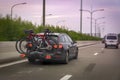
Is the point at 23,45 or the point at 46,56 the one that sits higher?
the point at 23,45

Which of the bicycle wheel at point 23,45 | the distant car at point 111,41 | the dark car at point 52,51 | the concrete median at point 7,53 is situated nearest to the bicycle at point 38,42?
the dark car at point 52,51

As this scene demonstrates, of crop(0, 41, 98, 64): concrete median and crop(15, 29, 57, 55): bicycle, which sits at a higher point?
crop(15, 29, 57, 55): bicycle

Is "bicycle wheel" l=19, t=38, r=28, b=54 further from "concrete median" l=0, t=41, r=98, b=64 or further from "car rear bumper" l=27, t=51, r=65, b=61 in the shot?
"car rear bumper" l=27, t=51, r=65, b=61

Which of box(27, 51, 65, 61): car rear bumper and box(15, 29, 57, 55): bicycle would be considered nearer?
box(27, 51, 65, 61): car rear bumper

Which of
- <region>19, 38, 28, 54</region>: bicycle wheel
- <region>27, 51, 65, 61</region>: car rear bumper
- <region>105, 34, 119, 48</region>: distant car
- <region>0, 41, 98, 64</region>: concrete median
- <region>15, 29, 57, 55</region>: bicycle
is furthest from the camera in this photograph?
<region>105, 34, 119, 48</region>: distant car

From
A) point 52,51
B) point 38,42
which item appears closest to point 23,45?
point 38,42

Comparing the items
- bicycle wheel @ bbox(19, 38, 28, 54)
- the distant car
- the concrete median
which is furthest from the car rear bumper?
the distant car

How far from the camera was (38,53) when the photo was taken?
16609 millimetres

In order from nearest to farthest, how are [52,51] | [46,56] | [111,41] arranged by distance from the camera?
[46,56] < [52,51] < [111,41]

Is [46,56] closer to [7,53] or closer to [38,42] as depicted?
[38,42]

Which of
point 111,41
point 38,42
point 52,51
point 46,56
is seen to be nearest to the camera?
point 46,56

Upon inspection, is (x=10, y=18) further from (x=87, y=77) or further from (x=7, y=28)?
(x=87, y=77)

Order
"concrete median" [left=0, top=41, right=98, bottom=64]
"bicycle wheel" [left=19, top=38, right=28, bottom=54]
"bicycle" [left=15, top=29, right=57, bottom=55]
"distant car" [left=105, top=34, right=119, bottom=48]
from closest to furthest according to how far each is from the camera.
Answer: "bicycle" [left=15, top=29, right=57, bottom=55] < "bicycle wheel" [left=19, top=38, right=28, bottom=54] < "concrete median" [left=0, top=41, right=98, bottom=64] < "distant car" [left=105, top=34, right=119, bottom=48]

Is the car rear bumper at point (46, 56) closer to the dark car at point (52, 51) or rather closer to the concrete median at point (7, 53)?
the dark car at point (52, 51)
